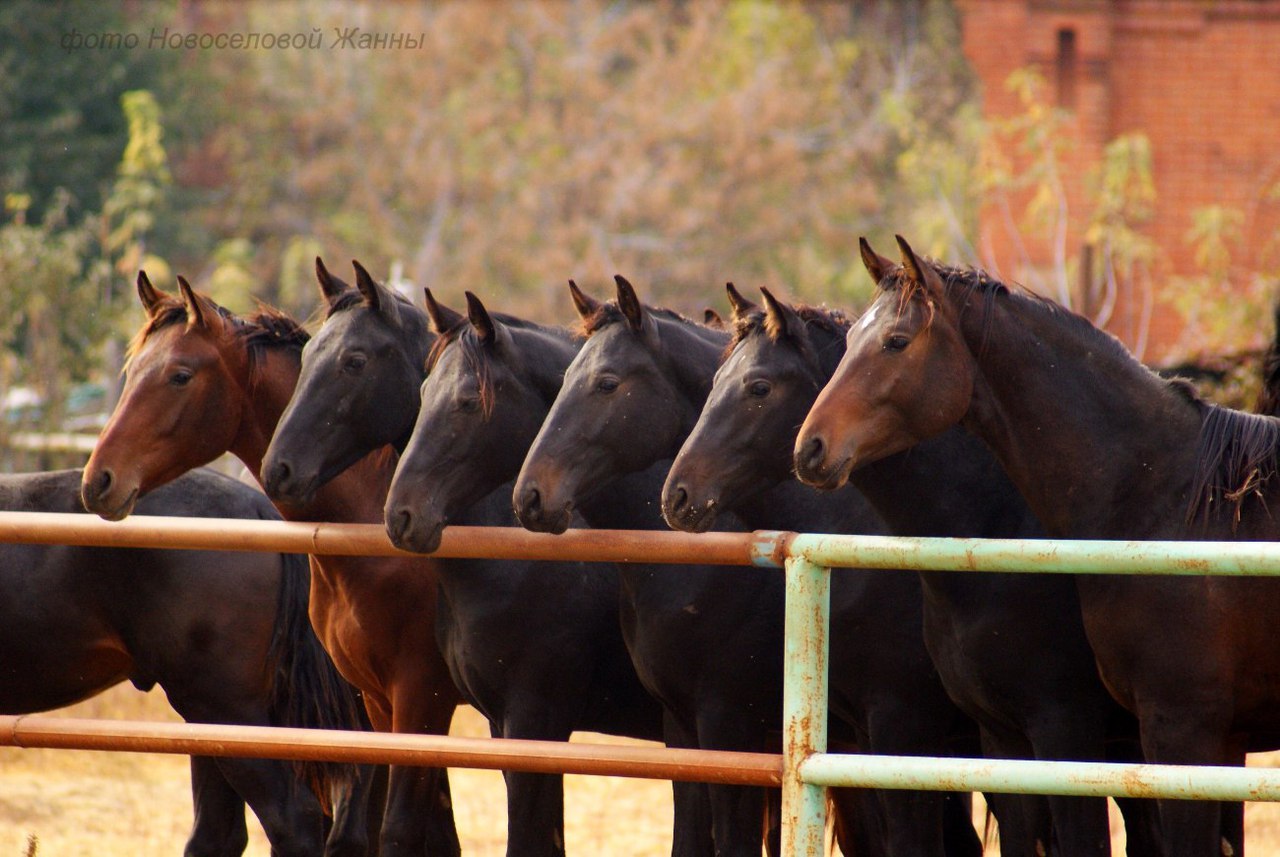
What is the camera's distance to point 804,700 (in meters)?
3.13

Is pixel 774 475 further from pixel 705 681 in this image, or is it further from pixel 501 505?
pixel 501 505

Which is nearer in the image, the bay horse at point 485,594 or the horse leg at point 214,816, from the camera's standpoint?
the bay horse at point 485,594

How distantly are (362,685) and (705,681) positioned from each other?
1300mm

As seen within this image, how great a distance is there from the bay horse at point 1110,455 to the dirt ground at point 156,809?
10.6 feet

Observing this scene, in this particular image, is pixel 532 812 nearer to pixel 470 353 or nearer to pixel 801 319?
pixel 470 353

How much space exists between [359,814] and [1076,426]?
276 centimetres

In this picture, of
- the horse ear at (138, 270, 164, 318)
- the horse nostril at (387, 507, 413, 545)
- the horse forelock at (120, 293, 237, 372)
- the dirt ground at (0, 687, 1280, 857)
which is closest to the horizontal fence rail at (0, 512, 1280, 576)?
the horse nostril at (387, 507, 413, 545)

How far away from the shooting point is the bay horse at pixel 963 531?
160 inches

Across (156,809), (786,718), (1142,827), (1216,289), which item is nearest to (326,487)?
(786,718)

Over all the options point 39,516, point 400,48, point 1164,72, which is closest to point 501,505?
point 39,516

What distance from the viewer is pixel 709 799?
4695 millimetres

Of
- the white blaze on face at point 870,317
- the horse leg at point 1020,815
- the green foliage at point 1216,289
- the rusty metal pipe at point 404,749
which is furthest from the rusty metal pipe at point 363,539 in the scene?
the green foliage at point 1216,289

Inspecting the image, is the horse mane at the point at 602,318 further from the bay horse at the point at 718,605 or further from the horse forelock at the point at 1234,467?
the horse forelock at the point at 1234,467

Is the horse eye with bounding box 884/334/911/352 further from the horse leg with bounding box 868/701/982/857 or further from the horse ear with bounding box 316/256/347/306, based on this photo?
the horse ear with bounding box 316/256/347/306
